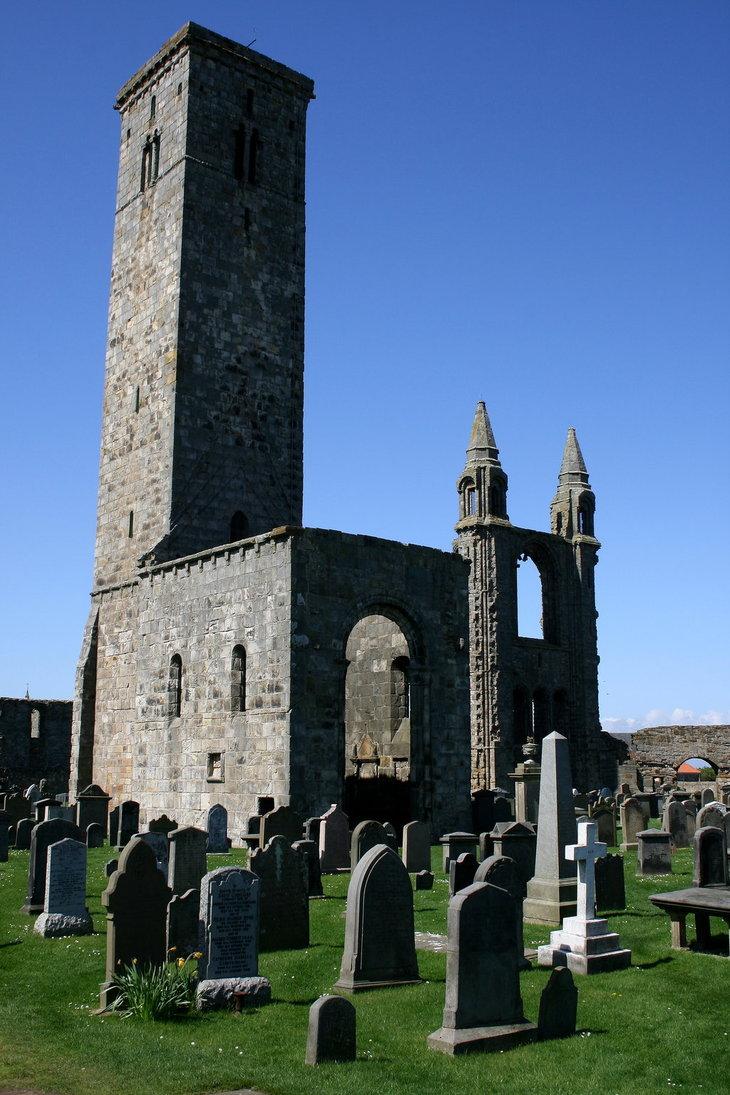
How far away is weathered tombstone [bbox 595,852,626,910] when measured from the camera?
13.6 meters

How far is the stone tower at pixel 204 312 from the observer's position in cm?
2788

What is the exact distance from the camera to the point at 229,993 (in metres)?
9.65

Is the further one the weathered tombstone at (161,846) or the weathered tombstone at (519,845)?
the weathered tombstone at (161,846)

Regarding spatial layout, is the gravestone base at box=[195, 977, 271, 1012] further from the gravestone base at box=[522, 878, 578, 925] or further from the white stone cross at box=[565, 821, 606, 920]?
the gravestone base at box=[522, 878, 578, 925]

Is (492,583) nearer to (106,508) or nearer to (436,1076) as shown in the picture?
(106,508)

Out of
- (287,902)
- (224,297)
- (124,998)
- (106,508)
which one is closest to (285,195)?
(224,297)

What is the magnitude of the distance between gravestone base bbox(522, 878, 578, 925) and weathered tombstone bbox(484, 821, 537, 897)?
1.13 feet

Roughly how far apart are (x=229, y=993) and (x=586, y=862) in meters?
4.05

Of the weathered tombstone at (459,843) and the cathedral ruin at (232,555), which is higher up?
the cathedral ruin at (232,555)

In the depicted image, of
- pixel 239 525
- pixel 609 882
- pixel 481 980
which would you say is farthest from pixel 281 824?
pixel 239 525

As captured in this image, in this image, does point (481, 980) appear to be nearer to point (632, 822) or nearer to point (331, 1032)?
point (331, 1032)

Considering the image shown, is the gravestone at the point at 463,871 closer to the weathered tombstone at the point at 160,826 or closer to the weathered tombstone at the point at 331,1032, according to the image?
the weathered tombstone at the point at 331,1032

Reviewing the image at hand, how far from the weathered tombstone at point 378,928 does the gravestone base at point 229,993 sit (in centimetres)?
78

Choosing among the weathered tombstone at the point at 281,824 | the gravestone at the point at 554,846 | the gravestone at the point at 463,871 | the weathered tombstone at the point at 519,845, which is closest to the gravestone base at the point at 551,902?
the gravestone at the point at 554,846
